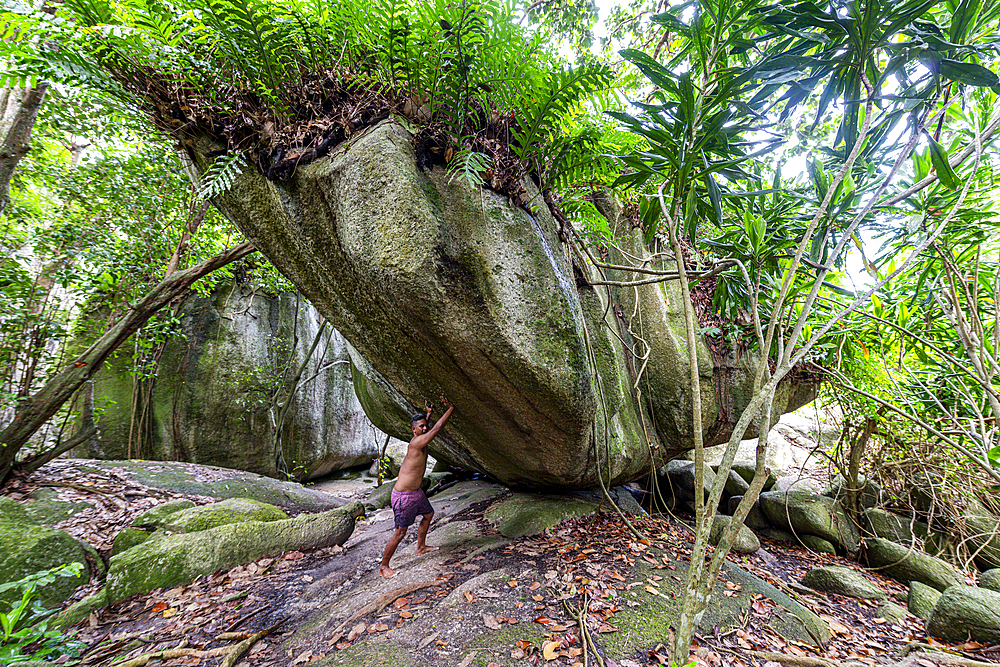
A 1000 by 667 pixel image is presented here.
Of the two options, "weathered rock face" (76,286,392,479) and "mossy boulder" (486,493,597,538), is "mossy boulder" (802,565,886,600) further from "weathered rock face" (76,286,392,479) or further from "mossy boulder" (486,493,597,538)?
"weathered rock face" (76,286,392,479)

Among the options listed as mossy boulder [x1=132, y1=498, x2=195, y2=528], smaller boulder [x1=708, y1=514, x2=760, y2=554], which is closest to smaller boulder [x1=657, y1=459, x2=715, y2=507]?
smaller boulder [x1=708, y1=514, x2=760, y2=554]

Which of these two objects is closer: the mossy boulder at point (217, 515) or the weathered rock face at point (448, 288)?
the weathered rock face at point (448, 288)

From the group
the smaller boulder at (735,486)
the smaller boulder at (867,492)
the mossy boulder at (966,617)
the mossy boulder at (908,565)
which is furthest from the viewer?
the smaller boulder at (735,486)

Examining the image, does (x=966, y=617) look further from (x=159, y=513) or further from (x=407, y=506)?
(x=159, y=513)

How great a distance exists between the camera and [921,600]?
382 cm

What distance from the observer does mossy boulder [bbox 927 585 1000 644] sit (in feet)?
10.0

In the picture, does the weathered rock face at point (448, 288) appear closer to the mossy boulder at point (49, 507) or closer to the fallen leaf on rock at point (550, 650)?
the fallen leaf on rock at point (550, 650)

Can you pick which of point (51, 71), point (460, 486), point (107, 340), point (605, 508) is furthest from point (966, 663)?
point (107, 340)

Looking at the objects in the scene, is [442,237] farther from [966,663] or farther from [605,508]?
[966,663]

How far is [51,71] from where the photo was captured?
2592 millimetres

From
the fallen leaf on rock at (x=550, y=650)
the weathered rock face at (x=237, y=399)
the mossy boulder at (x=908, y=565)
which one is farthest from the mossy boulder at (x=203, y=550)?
the mossy boulder at (x=908, y=565)

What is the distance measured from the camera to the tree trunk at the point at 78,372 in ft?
13.1

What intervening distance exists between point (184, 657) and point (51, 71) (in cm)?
416

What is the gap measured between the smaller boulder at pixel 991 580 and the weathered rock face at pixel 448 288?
14.9 ft
